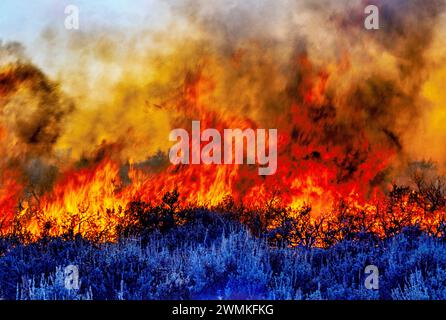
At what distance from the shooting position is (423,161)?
30.9 feet

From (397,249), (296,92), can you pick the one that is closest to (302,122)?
(296,92)

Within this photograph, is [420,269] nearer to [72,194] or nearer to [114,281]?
[114,281]

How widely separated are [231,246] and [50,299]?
2.03 metres
